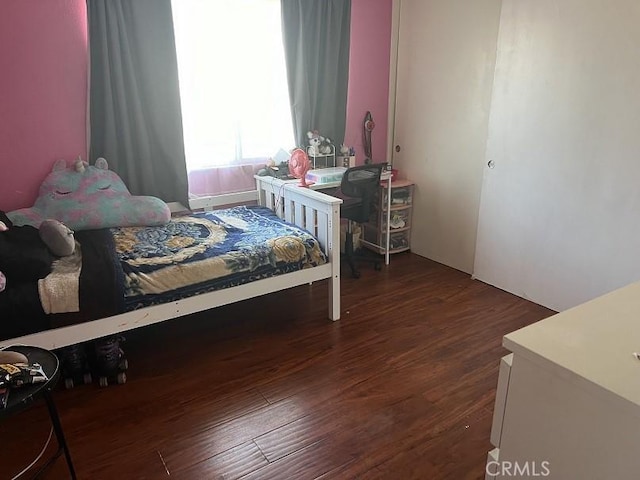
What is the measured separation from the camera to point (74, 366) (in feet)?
7.52

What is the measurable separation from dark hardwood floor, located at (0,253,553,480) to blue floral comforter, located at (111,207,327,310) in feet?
1.43

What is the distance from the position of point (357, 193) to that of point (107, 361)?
206cm

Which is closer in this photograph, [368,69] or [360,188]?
[360,188]

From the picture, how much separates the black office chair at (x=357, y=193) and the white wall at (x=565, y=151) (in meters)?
0.84

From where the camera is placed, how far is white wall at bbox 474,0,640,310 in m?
2.54

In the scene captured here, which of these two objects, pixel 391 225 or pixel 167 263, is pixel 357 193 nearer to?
pixel 391 225

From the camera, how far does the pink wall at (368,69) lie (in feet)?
12.5

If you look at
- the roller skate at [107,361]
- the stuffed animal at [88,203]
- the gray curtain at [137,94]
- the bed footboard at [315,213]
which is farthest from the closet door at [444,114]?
the roller skate at [107,361]

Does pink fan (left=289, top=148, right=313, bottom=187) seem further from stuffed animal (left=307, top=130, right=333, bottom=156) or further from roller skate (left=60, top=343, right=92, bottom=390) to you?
roller skate (left=60, top=343, right=92, bottom=390)

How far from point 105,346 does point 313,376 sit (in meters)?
1.07

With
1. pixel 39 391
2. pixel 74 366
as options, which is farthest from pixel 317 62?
pixel 39 391

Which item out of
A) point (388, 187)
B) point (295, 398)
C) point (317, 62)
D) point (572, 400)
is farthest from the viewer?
point (388, 187)

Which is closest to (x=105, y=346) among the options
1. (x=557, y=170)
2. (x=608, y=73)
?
(x=557, y=170)

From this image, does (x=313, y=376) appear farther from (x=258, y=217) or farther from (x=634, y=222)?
(x=634, y=222)
